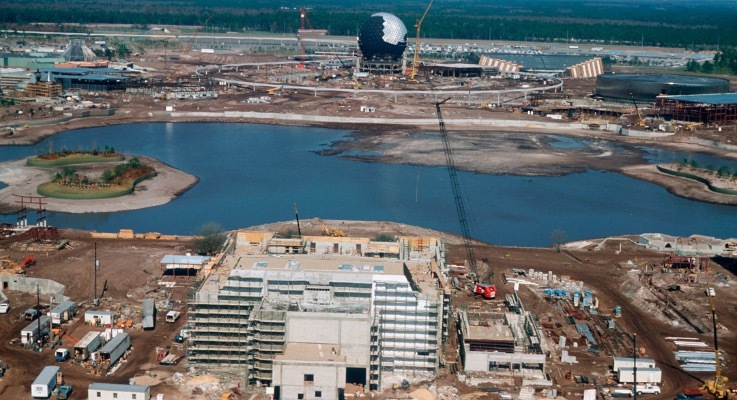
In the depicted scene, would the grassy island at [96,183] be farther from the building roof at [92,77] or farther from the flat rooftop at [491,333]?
the building roof at [92,77]

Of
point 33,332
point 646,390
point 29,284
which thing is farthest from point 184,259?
point 646,390

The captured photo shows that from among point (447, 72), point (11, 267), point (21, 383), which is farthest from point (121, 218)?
point (447, 72)

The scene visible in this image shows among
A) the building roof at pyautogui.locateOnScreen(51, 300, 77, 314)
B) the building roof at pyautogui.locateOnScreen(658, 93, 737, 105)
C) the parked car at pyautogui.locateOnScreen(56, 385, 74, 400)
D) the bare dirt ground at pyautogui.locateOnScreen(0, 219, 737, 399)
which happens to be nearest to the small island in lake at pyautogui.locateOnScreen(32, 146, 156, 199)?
the bare dirt ground at pyautogui.locateOnScreen(0, 219, 737, 399)

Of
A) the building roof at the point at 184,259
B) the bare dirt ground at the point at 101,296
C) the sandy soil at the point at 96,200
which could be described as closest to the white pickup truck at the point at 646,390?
the bare dirt ground at the point at 101,296

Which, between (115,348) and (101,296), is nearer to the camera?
(115,348)

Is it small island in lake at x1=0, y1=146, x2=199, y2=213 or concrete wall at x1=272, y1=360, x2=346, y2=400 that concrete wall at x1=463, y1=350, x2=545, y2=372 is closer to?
concrete wall at x1=272, y1=360, x2=346, y2=400

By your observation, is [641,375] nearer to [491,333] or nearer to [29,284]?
[491,333]
